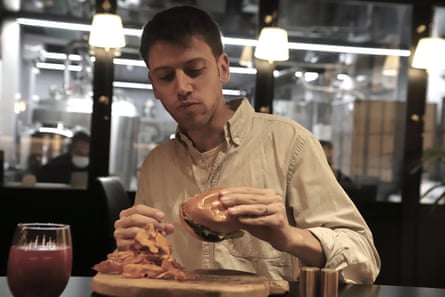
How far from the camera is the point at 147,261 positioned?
4.30 feet

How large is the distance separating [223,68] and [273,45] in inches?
120

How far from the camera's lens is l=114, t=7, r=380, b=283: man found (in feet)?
5.12

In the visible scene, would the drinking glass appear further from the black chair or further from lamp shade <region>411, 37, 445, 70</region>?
lamp shade <region>411, 37, 445, 70</region>

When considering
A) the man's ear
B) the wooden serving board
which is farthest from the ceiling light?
the wooden serving board

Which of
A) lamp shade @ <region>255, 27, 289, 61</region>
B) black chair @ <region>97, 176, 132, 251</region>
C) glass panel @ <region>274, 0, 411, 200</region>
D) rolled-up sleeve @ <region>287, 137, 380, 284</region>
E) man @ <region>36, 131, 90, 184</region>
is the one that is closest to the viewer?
rolled-up sleeve @ <region>287, 137, 380, 284</region>

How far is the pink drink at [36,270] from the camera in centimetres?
106

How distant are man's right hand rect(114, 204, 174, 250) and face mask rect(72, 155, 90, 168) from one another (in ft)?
11.9

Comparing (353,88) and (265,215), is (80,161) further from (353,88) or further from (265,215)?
(265,215)

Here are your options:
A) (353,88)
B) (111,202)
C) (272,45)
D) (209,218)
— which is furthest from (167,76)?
(353,88)

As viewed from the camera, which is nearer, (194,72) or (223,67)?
(194,72)

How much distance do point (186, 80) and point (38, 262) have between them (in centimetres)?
72

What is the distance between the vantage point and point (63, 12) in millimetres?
4965

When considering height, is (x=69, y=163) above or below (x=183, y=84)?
below

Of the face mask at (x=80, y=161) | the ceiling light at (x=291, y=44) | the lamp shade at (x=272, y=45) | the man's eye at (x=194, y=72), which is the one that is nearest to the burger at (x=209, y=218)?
the man's eye at (x=194, y=72)
